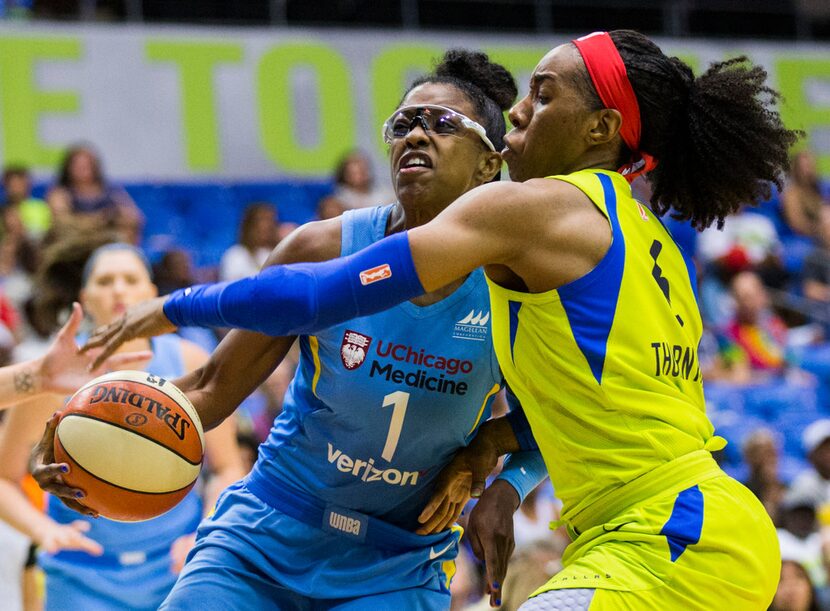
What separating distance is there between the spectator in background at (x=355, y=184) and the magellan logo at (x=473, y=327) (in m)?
6.55

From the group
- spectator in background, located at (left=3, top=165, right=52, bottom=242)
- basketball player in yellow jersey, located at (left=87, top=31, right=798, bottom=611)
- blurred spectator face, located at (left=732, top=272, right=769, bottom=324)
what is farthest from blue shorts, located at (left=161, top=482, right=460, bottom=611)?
blurred spectator face, located at (left=732, top=272, right=769, bottom=324)

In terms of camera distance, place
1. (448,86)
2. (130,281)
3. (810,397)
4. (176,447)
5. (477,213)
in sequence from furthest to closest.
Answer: (810,397), (130,281), (448,86), (176,447), (477,213)

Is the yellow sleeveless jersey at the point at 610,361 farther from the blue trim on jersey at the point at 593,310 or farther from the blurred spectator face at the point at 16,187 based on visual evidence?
the blurred spectator face at the point at 16,187

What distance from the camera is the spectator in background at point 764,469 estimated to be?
8.09m

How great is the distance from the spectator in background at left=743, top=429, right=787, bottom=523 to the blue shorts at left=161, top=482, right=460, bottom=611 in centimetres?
514

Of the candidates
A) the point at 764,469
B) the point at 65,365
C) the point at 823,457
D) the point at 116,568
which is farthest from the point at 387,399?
the point at 823,457

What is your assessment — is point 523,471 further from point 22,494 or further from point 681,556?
point 22,494

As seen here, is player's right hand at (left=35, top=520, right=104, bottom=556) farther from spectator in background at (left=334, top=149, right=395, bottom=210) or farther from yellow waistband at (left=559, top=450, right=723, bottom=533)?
spectator in background at (left=334, top=149, right=395, bottom=210)

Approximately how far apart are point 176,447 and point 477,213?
3.55 ft

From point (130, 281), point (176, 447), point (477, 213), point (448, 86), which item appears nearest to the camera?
point (477, 213)

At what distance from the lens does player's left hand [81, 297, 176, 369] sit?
2.94 meters

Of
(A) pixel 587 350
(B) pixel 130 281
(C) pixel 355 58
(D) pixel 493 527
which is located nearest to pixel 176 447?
(D) pixel 493 527

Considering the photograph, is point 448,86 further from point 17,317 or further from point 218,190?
point 218,190

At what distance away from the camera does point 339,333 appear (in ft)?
10.9
